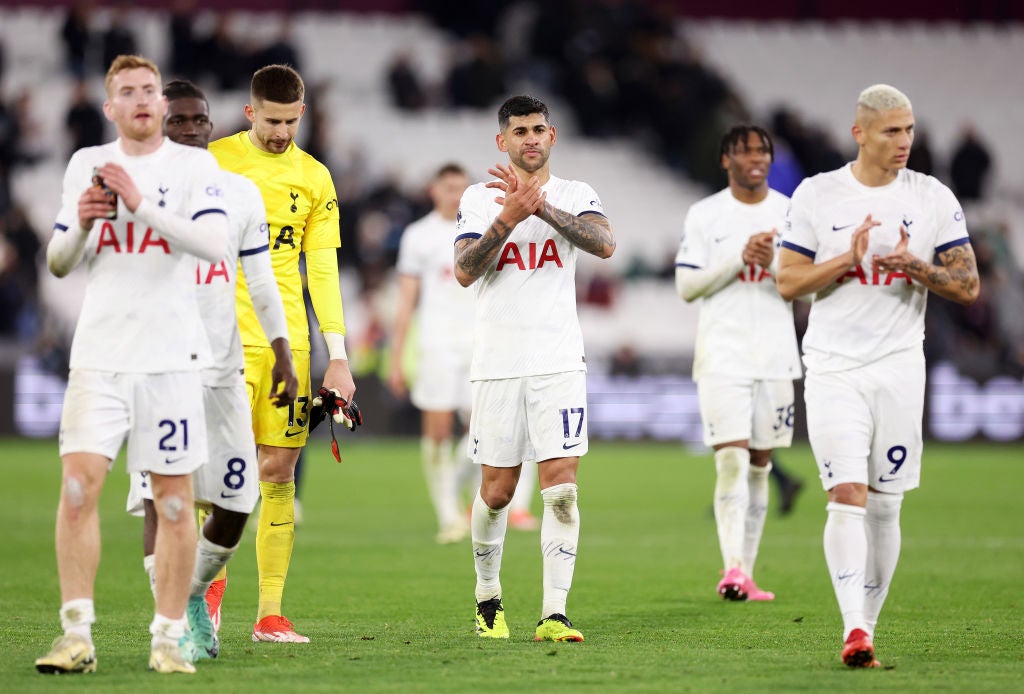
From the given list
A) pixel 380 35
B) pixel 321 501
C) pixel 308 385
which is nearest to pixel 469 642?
pixel 308 385

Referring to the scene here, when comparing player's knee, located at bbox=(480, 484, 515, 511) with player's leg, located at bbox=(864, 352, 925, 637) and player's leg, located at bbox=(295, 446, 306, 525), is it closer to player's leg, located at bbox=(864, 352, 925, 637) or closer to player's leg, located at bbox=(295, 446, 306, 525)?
player's leg, located at bbox=(864, 352, 925, 637)

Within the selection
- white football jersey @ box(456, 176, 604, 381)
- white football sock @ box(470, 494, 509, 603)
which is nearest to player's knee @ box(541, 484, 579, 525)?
white football sock @ box(470, 494, 509, 603)

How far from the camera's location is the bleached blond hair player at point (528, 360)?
750cm

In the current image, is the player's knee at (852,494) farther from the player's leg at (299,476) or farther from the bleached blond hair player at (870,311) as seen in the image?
the player's leg at (299,476)

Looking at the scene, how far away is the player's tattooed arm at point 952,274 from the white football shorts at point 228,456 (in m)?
2.85

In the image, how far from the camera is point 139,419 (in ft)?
20.3

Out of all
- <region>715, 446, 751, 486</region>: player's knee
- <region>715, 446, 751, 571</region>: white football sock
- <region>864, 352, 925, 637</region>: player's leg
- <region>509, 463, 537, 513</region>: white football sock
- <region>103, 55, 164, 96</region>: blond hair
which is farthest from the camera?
<region>509, 463, 537, 513</region>: white football sock

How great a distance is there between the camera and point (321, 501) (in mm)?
15922

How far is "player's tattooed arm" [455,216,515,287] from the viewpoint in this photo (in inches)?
287

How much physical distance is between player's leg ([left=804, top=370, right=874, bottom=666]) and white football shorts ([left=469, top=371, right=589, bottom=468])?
3.85ft

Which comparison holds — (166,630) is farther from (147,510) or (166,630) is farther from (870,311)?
(870,311)

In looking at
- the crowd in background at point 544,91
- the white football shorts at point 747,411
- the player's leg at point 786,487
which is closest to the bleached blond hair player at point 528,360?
the white football shorts at point 747,411

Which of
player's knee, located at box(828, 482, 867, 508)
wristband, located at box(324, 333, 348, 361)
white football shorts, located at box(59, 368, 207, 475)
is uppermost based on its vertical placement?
wristband, located at box(324, 333, 348, 361)

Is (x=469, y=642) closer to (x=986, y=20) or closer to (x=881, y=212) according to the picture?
(x=881, y=212)
